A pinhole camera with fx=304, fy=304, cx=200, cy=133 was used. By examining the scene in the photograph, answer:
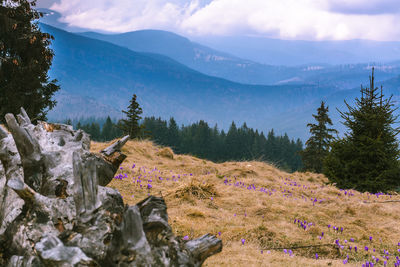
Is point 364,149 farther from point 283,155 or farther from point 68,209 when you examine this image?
point 283,155

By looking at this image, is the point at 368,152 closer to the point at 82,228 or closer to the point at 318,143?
the point at 82,228

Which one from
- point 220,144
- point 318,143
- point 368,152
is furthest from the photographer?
point 220,144

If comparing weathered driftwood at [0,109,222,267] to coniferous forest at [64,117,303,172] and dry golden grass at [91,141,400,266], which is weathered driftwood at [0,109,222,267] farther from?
coniferous forest at [64,117,303,172]

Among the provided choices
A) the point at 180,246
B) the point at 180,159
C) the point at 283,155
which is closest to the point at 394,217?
the point at 180,246

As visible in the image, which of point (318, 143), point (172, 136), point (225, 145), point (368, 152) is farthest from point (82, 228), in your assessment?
point (225, 145)

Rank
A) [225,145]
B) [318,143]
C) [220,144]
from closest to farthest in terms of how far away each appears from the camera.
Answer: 1. [318,143]
2. [225,145]
3. [220,144]

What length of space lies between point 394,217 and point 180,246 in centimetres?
780

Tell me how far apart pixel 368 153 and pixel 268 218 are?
9.30 metres

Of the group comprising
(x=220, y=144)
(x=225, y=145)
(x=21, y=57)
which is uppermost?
(x=21, y=57)

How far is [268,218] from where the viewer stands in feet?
24.0

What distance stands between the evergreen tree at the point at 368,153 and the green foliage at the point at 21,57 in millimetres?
19344

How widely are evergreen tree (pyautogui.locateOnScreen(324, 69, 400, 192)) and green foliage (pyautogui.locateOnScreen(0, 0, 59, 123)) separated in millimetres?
19344

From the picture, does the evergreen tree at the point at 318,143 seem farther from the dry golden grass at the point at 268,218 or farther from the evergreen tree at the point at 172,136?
the evergreen tree at the point at 172,136

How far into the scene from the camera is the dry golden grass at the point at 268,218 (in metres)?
5.11
